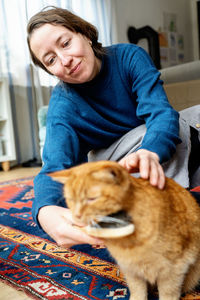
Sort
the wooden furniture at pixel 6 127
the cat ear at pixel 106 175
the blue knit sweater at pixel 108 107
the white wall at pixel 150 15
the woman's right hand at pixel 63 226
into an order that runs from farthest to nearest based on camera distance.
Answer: the white wall at pixel 150 15
the wooden furniture at pixel 6 127
the blue knit sweater at pixel 108 107
the woman's right hand at pixel 63 226
the cat ear at pixel 106 175

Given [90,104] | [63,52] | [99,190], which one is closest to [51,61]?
[63,52]

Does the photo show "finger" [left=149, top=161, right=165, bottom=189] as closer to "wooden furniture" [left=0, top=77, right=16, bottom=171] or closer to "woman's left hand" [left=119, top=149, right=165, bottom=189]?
"woman's left hand" [left=119, top=149, right=165, bottom=189]

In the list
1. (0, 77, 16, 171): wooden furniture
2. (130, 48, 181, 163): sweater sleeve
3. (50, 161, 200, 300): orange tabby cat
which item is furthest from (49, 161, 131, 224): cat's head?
(0, 77, 16, 171): wooden furniture

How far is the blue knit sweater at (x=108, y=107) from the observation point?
38.6 inches

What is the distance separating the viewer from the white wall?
4770mm

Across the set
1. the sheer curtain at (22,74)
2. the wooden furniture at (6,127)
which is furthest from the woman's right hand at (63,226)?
the sheer curtain at (22,74)

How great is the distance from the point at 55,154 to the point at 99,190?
0.41 m

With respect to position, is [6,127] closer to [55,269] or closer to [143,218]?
[55,269]

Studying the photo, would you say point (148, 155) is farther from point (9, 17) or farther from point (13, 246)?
point (9, 17)

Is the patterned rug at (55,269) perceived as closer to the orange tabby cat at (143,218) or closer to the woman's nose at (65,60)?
the orange tabby cat at (143,218)

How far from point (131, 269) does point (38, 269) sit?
1.42 ft

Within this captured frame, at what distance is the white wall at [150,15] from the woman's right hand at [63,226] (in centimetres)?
438

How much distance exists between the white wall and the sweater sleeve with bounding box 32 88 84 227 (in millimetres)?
3983

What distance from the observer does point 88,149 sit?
47.8 inches
